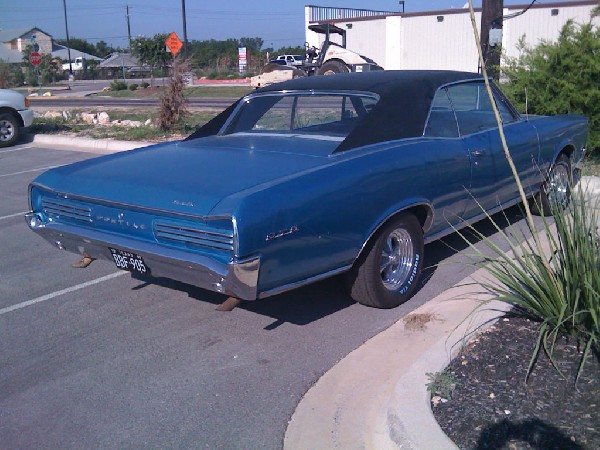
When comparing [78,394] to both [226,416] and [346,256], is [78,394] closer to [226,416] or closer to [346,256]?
[226,416]

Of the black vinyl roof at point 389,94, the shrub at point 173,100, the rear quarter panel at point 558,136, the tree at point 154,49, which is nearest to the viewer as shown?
the black vinyl roof at point 389,94

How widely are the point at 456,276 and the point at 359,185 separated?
1.79 meters

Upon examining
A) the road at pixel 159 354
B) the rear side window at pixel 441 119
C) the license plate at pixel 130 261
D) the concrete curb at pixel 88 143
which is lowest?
the road at pixel 159 354

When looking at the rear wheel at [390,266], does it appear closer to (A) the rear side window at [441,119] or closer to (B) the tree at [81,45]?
(A) the rear side window at [441,119]

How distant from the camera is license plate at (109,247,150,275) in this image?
4414 mm

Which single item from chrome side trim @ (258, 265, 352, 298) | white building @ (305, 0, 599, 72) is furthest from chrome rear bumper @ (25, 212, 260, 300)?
white building @ (305, 0, 599, 72)

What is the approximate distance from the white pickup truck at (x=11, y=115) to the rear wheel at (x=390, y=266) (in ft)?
41.1

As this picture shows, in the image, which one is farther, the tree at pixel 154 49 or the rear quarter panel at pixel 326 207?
the tree at pixel 154 49

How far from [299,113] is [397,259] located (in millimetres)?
1664

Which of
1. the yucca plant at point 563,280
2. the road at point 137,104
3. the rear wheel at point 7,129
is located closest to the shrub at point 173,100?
the rear wheel at point 7,129

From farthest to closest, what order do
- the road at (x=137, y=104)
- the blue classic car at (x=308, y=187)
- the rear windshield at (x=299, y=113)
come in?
the road at (x=137, y=104)
the rear windshield at (x=299, y=113)
the blue classic car at (x=308, y=187)

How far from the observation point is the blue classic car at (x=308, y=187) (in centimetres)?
406

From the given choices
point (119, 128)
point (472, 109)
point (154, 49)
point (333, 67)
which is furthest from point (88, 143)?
point (154, 49)

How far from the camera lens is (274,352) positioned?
181 inches
